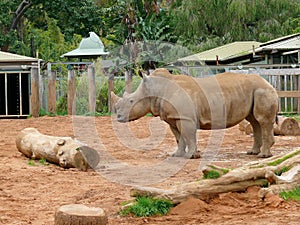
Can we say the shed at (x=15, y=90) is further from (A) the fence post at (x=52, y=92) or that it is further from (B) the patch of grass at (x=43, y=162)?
(B) the patch of grass at (x=43, y=162)

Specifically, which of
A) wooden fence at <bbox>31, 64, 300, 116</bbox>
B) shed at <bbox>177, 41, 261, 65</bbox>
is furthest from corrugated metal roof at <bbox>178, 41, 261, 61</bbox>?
wooden fence at <bbox>31, 64, 300, 116</bbox>

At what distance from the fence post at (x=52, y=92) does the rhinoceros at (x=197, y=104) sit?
31.4 feet

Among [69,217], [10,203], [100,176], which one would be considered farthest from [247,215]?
[100,176]

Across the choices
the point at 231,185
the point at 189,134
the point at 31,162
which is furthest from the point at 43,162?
the point at 231,185

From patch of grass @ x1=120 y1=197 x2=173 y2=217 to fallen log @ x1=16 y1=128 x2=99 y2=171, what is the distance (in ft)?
11.2

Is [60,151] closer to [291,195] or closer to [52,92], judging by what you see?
[291,195]

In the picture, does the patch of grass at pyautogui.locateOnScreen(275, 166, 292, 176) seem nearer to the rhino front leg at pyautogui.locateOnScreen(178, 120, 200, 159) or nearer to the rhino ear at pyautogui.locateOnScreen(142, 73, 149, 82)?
the rhino front leg at pyautogui.locateOnScreen(178, 120, 200, 159)

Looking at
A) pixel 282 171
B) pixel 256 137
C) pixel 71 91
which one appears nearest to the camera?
pixel 282 171

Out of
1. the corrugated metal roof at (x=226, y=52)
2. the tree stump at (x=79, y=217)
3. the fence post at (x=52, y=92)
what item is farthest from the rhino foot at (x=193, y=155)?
the corrugated metal roof at (x=226, y=52)

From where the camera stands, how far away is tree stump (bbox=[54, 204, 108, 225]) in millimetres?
6924

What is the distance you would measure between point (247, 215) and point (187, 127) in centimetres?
476

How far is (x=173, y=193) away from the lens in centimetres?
805

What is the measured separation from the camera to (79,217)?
6.92 m

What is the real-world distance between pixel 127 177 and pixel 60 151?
156cm
